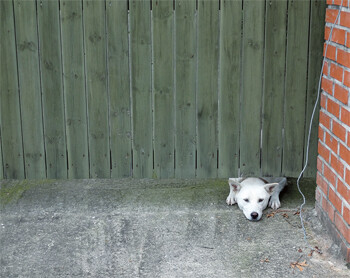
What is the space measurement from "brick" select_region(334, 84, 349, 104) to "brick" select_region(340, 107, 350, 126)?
0.18 ft

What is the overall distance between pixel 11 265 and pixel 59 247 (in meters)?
0.34

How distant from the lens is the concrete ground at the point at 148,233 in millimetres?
3662

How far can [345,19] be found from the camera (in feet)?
11.9

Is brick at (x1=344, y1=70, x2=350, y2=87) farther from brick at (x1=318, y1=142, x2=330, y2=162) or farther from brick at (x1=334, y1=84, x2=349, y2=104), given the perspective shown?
brick at (x1=318, y1=142, x2=330, y2=162)

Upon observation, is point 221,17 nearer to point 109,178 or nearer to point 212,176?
point 212,176

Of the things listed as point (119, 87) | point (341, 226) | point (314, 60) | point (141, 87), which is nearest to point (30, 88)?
point (119, 87)

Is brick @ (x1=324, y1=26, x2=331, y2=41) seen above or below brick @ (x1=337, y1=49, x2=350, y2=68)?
above

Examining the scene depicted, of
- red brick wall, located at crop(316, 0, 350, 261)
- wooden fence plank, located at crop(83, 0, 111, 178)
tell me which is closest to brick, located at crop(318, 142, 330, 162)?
red brick wall, located at crop(316, 0, 350, 261)

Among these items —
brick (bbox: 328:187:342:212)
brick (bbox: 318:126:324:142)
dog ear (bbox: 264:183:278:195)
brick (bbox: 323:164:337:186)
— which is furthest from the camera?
dog ear (bbox: 264:183:278:195)

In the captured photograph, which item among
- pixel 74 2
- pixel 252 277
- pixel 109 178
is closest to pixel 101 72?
pixel 74 2

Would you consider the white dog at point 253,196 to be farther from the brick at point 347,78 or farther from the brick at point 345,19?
the brick at point 345,19

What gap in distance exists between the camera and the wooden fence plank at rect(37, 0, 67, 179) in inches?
171

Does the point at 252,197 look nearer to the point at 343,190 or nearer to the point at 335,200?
the point at 335,200

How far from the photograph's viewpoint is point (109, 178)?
4.70 m
